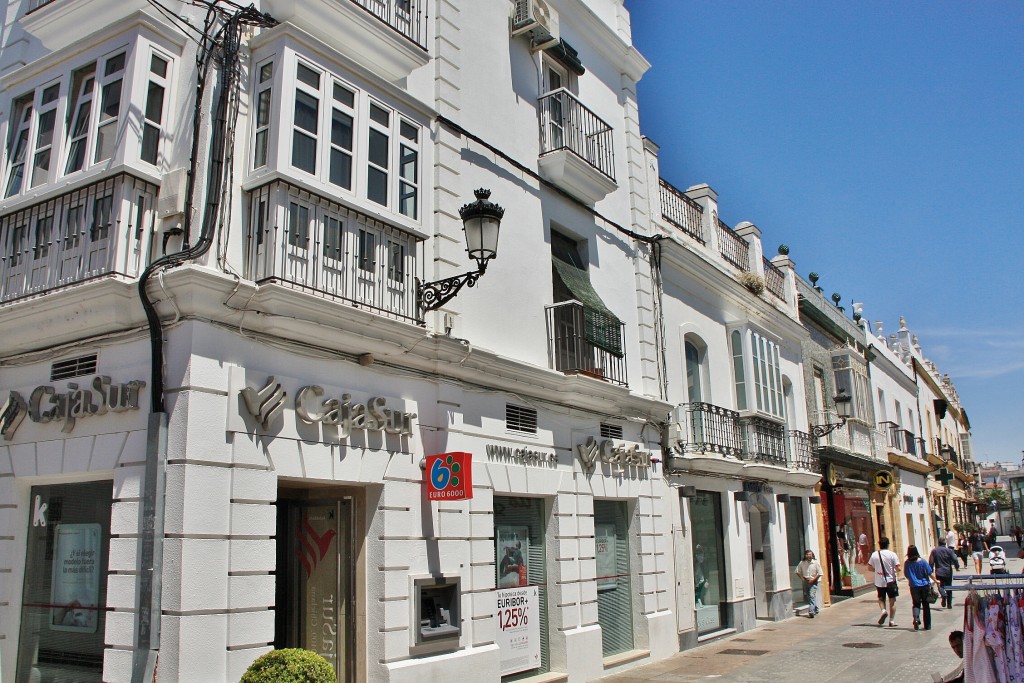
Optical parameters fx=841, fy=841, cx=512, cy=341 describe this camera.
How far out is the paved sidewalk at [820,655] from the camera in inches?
456

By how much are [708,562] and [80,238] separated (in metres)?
12.4

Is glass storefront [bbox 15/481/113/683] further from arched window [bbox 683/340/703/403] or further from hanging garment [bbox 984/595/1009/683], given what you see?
arched window [bbox 683/340/703/403]

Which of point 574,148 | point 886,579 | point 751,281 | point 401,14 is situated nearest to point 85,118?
point 401,14

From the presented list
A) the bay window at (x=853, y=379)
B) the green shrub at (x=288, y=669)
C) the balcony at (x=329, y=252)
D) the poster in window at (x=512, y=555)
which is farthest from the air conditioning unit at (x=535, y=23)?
the bay window at (x=853, y=379)

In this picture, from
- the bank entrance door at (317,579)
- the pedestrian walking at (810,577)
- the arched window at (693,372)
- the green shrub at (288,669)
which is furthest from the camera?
the pedestrian walking at (810,577)

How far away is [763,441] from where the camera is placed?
1795 cm

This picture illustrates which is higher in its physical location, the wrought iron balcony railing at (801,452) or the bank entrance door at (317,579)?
the wrought iron balcony railing at (801,452)

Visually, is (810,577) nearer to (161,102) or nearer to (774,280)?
(774,280)

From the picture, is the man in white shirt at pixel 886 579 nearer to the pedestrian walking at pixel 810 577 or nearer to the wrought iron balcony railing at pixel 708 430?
the pedestrian walking at pixel 810 577

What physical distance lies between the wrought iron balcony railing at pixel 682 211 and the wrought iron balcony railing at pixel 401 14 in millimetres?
7443

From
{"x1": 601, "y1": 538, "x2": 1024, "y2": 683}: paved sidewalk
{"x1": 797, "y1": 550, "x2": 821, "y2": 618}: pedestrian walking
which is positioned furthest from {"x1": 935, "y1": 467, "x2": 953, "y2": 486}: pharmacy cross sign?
{"x1": 797, "y1": 550, "x2": 821, "y2": 618}: pedestrian walking

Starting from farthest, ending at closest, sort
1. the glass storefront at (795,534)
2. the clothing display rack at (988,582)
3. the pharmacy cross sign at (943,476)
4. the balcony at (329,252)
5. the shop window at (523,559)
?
the pharmacy cross sign at (943,476)
the glass storefront at (795,534)
the shop window at (523,559)
the balcony at (329,252)
the clothing display rack at (988,582)

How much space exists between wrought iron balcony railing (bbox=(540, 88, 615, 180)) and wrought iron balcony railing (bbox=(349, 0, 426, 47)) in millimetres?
2866

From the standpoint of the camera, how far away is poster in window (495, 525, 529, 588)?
34.9ft
